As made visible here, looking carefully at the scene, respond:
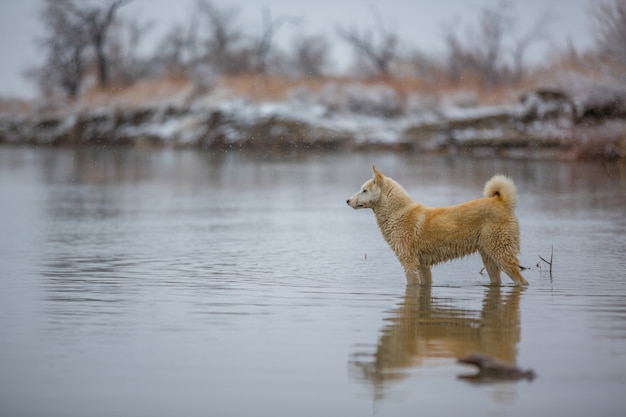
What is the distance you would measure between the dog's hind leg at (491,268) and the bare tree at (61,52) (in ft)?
161

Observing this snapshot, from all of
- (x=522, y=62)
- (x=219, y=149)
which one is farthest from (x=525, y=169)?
(x=522, y=62)

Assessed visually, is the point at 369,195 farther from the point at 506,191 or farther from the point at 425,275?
the point at 506,191

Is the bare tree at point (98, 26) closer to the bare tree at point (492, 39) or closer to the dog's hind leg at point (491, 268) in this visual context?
the bare tree at point (492, 39)

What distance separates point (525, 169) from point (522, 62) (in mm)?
28802

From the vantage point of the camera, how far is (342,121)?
4488 cm

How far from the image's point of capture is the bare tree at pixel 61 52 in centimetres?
5622

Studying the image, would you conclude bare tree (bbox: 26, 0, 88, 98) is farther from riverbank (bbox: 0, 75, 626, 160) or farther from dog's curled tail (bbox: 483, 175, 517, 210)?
dog's curled tail (bbox: 483, 175, 517, 210)

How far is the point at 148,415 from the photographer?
609cm

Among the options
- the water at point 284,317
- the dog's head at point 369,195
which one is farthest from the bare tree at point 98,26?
the dog's head at point 369,195

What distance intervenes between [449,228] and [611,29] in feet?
80.1

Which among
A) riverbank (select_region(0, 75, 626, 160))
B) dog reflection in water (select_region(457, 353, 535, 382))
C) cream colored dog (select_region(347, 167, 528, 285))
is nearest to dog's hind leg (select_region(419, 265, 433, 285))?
cream colored dog (select_region(347, 167, 528, 285))

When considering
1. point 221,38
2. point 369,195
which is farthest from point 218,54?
point 369,195

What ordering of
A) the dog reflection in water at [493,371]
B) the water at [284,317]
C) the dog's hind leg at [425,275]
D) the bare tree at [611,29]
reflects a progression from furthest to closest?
the bare tree at [611,29], the dog's hind leg at [425,275], the dog reflection in water at [493,371], the water at [284,317]

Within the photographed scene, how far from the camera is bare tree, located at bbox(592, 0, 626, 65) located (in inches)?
1251
